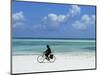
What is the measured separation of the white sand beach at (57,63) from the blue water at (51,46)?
0.04 m

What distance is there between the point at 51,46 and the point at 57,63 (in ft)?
0.53

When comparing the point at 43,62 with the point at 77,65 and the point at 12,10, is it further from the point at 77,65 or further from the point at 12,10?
the point at 12,10

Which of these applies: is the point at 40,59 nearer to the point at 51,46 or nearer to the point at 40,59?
the point at 40,59

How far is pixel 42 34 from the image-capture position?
6.89ft

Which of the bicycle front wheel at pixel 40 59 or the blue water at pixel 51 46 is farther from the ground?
the blue water at pixel 51 46

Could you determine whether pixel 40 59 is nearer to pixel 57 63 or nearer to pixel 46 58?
pixel 46 58

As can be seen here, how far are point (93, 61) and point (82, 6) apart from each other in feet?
1.72

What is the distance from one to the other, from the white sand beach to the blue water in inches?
1.7

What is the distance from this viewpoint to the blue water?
2020 millimetres

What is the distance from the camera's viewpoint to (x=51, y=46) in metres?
2.12

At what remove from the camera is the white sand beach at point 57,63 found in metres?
2.02

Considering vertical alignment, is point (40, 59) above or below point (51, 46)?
below

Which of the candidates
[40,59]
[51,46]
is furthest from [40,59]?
[51,46]
